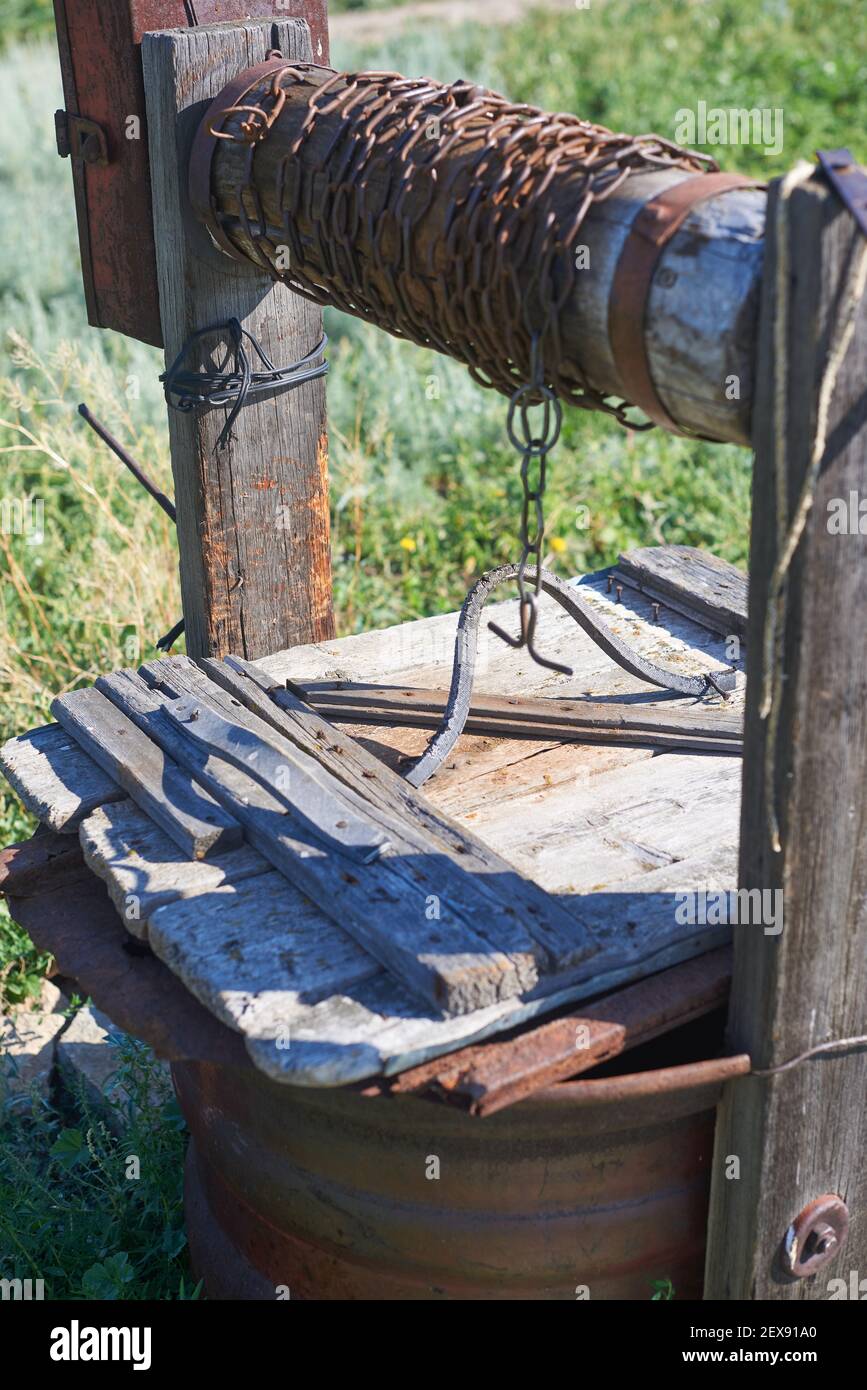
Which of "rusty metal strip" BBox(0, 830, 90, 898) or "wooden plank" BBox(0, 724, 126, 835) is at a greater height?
"wooden plank" BBox(0, 724, 126, 835)

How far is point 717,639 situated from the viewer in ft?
10.4

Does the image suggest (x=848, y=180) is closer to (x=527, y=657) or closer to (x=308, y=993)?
(x=308, y=993)

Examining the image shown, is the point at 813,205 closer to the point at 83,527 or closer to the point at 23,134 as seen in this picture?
the point at 83,527

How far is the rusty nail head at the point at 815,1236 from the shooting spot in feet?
7.43

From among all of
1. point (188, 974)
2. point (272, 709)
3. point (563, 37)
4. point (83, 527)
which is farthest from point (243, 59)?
point (563, 37)

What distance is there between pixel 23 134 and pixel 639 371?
8278mm

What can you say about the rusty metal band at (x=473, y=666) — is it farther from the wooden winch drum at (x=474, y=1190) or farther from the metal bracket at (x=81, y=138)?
the metal bracket at (x=81, y=138)

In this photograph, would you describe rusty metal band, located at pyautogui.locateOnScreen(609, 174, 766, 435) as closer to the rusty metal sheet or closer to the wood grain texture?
the wood grain texture

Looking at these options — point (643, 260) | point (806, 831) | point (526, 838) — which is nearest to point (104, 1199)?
point (526, 838)

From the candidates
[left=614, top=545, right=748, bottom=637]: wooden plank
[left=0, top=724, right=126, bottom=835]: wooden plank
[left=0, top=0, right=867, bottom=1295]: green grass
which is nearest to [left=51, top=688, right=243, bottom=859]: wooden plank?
[left=0, top=724, right=126, bottom=835]: wooden plank

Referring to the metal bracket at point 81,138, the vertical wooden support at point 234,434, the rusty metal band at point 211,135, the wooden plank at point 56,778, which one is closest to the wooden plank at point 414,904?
the wooden plank at point 56,778

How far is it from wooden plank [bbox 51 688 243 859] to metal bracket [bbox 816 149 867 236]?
1.35m

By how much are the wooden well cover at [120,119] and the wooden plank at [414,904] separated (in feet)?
3.75

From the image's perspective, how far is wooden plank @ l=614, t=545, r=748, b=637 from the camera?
319cm
